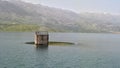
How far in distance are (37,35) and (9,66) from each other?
86461mm

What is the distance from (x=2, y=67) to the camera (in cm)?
8031

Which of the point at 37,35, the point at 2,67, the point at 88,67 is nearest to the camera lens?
the point at 2,67

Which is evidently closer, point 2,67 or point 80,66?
point 2,67

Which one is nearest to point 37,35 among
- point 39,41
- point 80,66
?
point 39,41

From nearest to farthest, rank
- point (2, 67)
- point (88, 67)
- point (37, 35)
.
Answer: point (2, 67), point (88, 67), point (37, 35)

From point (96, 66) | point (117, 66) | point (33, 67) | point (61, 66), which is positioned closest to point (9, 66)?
point (33, 67)

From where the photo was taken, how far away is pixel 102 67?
86.9m

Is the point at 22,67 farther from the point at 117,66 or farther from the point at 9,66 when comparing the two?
the point at 117,66

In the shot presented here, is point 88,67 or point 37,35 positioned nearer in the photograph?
point 88,67

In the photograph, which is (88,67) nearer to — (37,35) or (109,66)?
(109,66)

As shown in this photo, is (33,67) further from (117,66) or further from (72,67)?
(117,66)

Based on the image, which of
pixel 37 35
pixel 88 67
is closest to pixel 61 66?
pixel 88 67

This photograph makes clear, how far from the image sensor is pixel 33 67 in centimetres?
8306

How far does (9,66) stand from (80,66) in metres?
24.8
